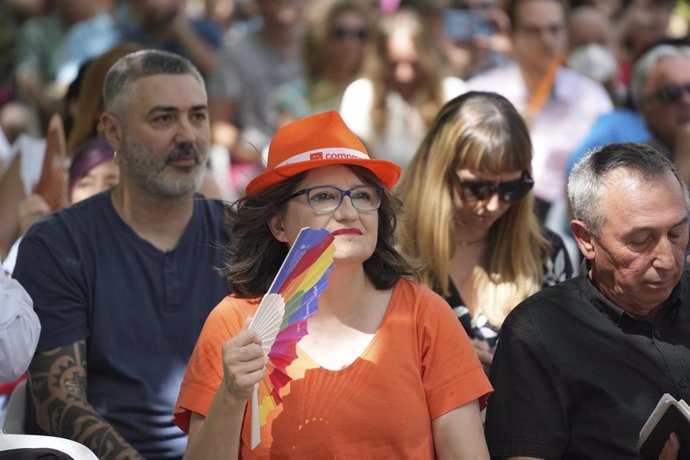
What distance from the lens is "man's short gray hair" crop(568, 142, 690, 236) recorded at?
142 inches

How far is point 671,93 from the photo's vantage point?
242 inches

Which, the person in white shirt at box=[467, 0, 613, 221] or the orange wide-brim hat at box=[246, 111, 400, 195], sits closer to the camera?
the orange wide-brim hat at box=[246, 111, 400, 195]

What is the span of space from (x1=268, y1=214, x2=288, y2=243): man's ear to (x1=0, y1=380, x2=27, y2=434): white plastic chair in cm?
127

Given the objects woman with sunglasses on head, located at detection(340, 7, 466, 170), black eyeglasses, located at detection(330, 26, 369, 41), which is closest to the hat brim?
woman with sunglasses on head, located at detection(340, 7, 466, 170)

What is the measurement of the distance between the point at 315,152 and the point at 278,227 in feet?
0.95

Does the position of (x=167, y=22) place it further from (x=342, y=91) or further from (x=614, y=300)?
(x=614, y=300)

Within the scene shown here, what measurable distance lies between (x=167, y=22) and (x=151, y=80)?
11.9ft

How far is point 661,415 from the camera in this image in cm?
325

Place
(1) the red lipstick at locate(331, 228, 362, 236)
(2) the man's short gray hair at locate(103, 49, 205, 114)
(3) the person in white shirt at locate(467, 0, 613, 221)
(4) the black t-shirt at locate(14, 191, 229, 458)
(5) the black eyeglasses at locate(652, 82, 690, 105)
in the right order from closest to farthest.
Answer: (1) the red lipstick at locate(331, 228, 362, 236)
(4) the black t-shirt at locate(14, 191, 229, 458)
(2) the man's short gray hair at locate(103, 49, 205, 114)
(5) the black eyeglasses at locate(652, 82, 690, 105)
(3) the person in white shirt at locate(467, 0, 613, 221)

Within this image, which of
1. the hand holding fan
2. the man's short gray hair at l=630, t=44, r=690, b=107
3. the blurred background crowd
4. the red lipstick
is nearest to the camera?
the hand holding fan

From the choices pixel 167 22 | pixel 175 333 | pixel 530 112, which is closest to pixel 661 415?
pixel 175 333

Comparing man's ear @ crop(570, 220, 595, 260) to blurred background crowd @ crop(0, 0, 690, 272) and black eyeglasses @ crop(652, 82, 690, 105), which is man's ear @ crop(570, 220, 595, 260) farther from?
black eyeglasses @ crop(652, 82, 690, 105)

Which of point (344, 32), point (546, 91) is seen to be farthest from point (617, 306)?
point (344, 32)

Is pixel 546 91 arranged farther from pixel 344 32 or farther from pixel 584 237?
pixel 584 237
